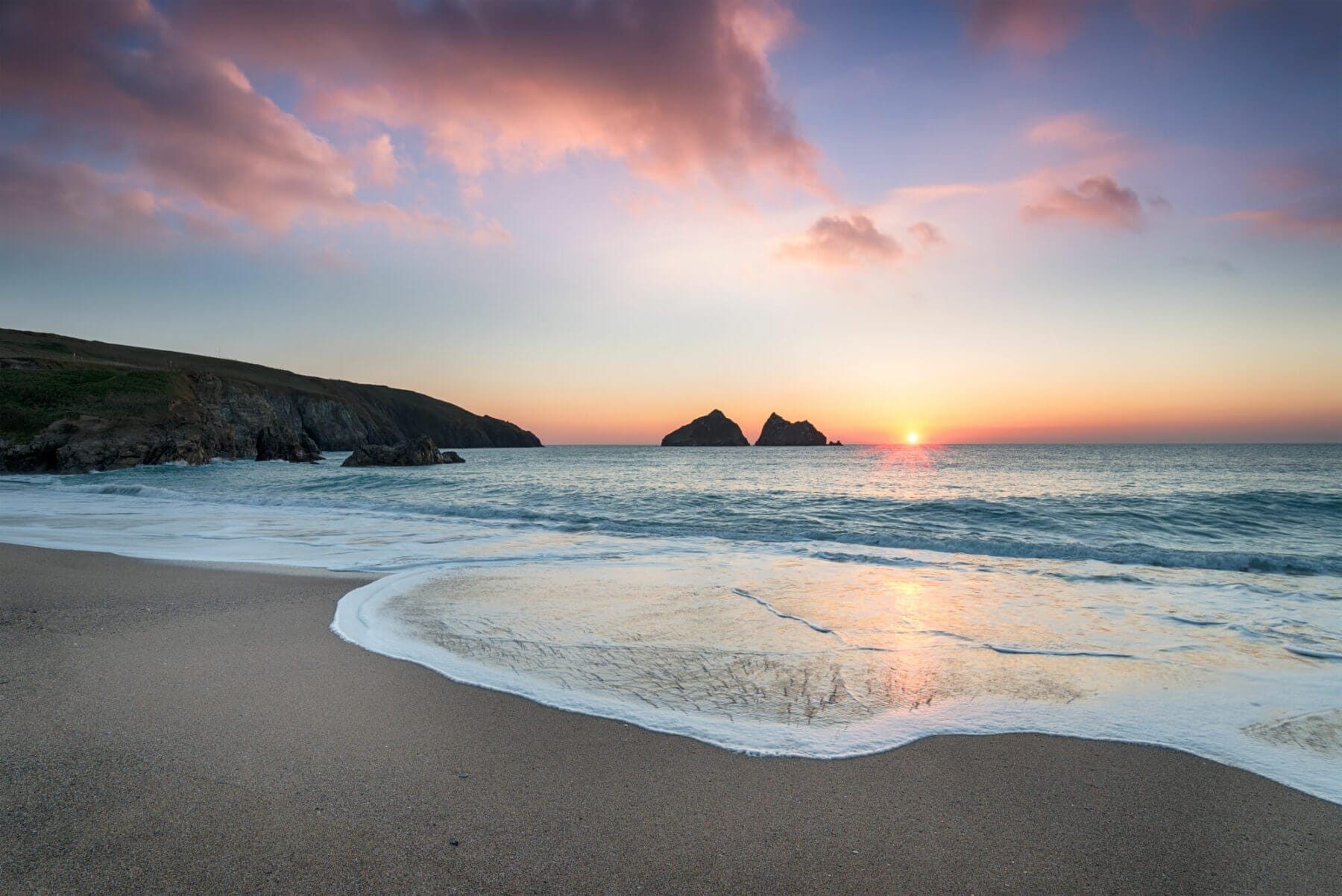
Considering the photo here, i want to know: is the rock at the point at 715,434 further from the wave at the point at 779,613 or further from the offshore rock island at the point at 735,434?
the wave at the point at 779,613

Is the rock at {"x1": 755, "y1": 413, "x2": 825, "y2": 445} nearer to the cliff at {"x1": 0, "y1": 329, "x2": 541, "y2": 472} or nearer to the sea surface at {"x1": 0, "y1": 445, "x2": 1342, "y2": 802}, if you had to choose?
the cliff at {"x1": 0, "y1": 329, "x2": 541, "y2": 472}

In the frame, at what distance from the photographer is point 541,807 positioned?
2.68 meters

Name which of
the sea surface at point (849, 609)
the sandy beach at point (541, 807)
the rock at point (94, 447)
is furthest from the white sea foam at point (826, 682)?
the rock at point (94, 447)

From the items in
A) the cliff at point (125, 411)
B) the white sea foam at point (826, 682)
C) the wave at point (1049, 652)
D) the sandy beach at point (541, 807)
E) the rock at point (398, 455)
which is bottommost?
the wave at point (1049, 652)

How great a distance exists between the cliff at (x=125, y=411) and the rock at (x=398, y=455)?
10.2 meters

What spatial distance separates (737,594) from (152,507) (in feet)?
60.8

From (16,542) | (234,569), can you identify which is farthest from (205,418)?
(234,569)

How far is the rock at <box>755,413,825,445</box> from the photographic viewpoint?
18600cm

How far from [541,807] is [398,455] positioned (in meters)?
51.7

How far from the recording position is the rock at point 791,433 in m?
186

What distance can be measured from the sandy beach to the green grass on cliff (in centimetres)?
4626

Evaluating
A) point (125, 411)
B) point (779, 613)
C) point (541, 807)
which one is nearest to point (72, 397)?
point (125, 411)

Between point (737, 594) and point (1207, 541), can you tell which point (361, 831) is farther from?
point (1207, 541)

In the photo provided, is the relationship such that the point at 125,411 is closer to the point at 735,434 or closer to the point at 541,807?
the point at 541,807
